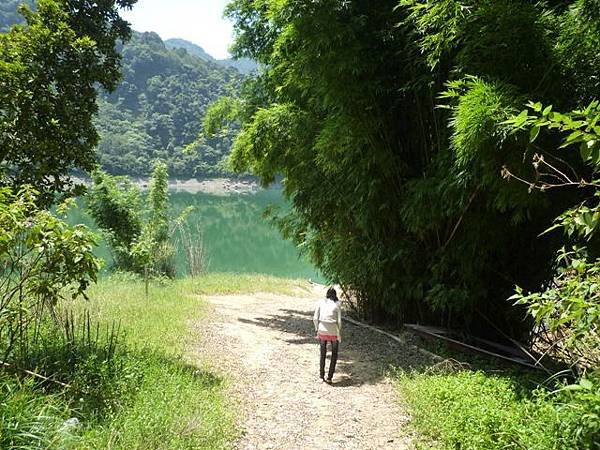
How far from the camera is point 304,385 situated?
567 cm

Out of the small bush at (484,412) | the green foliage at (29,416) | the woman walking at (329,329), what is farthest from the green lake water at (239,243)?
the green foliage at (29,416)

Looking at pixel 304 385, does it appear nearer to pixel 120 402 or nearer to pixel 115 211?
pixel 120 402

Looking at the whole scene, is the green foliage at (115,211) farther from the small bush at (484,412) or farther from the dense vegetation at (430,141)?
the small bush at (484,412)

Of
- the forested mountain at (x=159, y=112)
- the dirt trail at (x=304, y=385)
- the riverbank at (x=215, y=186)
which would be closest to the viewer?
the dirt trail at (x=304, y=385)

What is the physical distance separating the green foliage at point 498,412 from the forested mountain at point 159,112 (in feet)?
166

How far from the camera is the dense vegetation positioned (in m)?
4.37

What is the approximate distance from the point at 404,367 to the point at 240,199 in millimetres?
56765

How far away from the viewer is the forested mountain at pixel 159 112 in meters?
61.1

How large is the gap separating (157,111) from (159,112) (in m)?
0.65

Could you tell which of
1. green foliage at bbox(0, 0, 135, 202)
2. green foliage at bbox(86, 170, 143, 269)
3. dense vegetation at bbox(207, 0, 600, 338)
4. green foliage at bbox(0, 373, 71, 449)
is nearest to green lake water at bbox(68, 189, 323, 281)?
green foliage at bbox(86, 170, 143, 269)

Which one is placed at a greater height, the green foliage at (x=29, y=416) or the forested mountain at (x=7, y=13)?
the forested mountain at (x=7, y=13)

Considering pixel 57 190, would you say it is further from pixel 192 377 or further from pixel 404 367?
pixel 404 367

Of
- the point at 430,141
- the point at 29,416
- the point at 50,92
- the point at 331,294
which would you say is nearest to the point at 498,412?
the point at 331,294

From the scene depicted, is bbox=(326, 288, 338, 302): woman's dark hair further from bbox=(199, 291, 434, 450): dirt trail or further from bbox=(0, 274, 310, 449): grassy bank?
bbox=(0, 274, 310, 449): grassy bank
